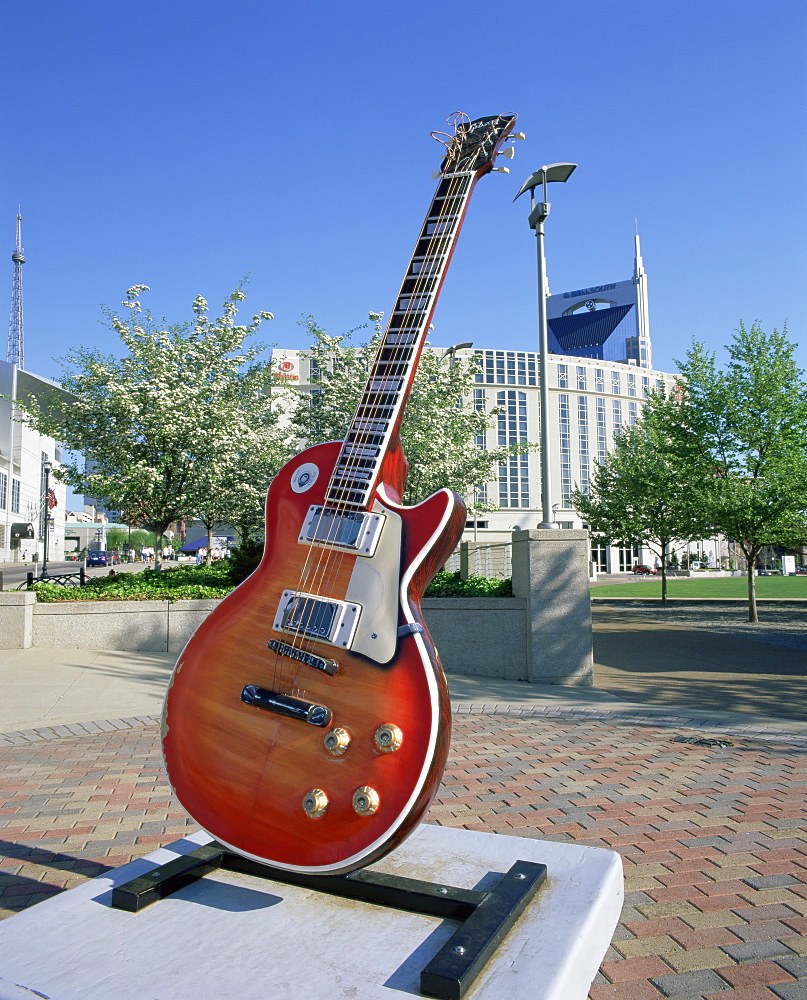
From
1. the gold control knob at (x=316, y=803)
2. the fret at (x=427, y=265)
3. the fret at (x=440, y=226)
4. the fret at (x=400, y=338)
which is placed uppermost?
the fret at (x=440, y=226)

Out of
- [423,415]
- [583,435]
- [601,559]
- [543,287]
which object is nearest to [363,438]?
[543,287]

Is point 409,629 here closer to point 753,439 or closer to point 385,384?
point 385,384

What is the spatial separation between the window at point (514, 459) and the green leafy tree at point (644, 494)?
36160mm

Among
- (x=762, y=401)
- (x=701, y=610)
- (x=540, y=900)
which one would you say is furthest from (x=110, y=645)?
(x=701, y=610)

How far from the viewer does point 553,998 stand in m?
1.80

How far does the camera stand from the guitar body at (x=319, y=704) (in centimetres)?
209

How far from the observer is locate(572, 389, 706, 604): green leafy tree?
74.1 ft

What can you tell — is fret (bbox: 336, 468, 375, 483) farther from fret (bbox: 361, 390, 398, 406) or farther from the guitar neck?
fret (bbox: 361, 390, 398, 406)

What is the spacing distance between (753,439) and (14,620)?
16.7 metres

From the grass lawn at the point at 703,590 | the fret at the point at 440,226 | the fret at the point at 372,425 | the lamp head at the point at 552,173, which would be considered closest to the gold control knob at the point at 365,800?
the fret at the point at 372,425

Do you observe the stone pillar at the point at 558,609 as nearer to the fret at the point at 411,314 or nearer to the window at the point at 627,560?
the fret at the point at 411,314

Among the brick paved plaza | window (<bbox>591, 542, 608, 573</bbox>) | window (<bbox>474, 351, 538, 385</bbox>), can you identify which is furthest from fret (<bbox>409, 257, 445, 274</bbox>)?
window (<bbox>591, 542, 608, 573</bbox>)

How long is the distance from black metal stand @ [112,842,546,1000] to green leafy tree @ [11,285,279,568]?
13.3 metres

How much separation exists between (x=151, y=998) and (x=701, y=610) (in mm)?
23640
